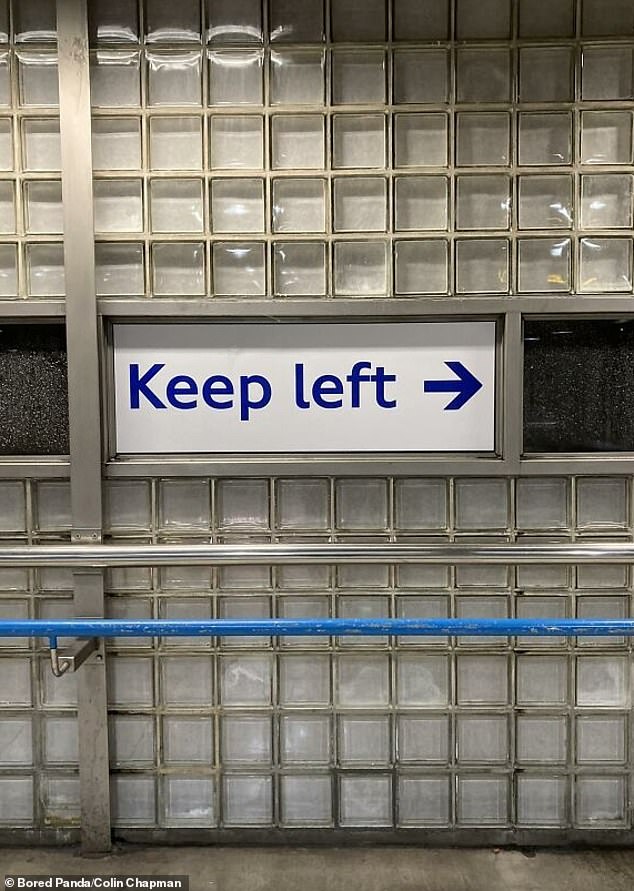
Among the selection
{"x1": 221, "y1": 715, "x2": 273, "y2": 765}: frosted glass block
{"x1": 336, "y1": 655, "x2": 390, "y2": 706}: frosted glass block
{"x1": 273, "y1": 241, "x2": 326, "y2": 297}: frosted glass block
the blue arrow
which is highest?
{"x1": 273, "y1": 241, "x2": 326, "y2": 297}: frosted glass block

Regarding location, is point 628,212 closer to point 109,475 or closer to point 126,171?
point 126,171

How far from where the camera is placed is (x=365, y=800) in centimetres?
272

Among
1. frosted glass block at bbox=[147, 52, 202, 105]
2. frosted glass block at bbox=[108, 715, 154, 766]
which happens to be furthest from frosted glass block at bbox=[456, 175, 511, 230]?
frosted glass block at bbox=[108, 715, 154, 766]

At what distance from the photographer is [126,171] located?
2.59 m

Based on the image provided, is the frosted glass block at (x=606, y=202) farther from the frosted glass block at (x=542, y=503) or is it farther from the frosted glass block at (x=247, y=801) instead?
the frosted glass block at (x=247, y=801)

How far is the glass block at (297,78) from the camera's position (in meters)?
2.56

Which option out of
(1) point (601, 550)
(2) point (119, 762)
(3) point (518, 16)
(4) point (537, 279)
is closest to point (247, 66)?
(3) point (518, 16)

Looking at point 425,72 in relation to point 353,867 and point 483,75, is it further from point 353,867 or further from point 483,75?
point 353,867

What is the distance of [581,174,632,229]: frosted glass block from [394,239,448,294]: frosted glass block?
534 millimetres

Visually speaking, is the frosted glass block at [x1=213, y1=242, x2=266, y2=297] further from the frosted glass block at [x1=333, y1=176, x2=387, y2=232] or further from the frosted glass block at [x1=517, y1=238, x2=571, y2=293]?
the frosted glass block at [x1=517, y1=238, x2=571, y2=293]

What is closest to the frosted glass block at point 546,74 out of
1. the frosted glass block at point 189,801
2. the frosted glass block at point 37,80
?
the frosted glass block at point 37,80

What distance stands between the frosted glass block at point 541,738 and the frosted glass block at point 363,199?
1.93 meters

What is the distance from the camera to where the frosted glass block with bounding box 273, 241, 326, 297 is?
103 inches

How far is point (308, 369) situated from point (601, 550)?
1.18m
